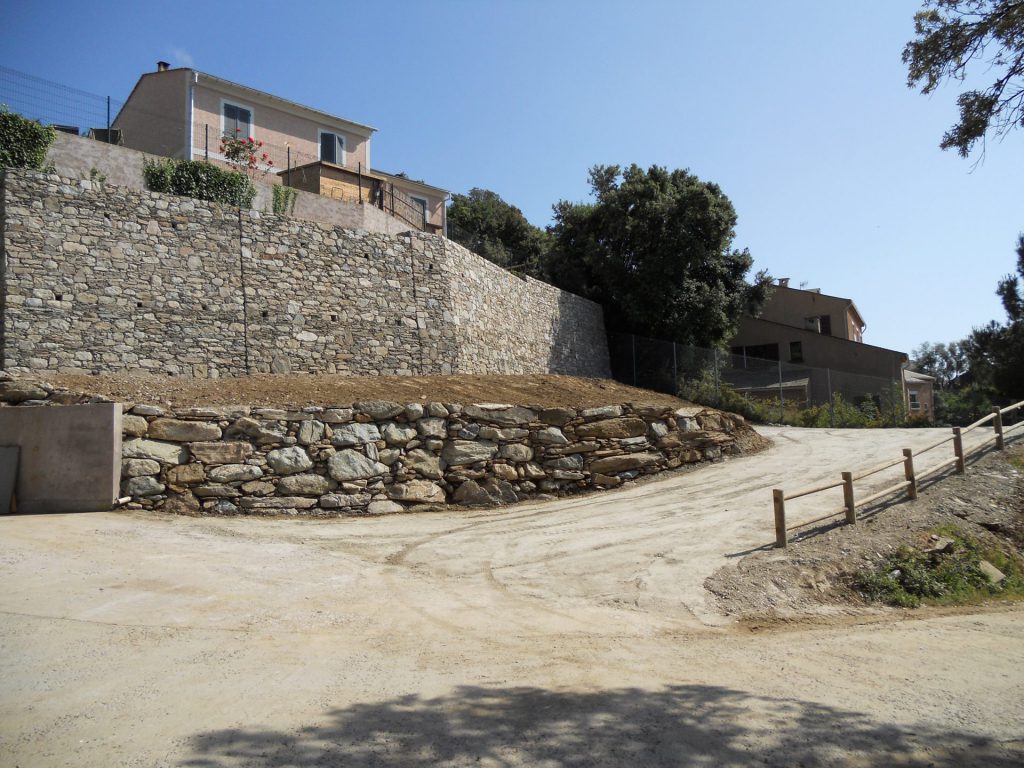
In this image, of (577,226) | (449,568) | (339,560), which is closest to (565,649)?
(449,568)

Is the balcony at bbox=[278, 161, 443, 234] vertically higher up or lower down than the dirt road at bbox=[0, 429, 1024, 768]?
higher up

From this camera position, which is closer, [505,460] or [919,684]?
[919,684]

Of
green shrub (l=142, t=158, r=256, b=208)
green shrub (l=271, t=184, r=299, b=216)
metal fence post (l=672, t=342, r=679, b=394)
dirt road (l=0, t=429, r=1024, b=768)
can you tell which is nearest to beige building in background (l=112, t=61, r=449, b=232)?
green shrub (l=271, t=184, r=299, b=216)

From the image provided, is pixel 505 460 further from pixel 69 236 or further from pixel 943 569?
pixel 69 236

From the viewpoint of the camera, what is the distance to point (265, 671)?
17.0ft

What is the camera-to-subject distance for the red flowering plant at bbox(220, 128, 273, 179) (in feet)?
71.8

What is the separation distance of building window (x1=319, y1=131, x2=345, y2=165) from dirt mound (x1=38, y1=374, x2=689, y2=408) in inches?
626

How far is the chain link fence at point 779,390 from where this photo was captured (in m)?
24.3

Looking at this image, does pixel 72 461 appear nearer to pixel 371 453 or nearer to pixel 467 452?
pixel 371 453

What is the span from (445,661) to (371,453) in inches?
293

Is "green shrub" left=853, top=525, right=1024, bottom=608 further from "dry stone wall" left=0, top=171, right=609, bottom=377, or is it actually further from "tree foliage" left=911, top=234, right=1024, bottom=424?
"tree foliage" left=911, top=234, right=1024, bottom=424

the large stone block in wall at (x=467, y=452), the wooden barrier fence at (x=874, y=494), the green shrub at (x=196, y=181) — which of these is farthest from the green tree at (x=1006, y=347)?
the green shrub at (x=196, y=181)

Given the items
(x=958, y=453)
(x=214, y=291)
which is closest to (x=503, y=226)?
(x=214, y=291)

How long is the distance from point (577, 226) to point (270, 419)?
22059 mm
